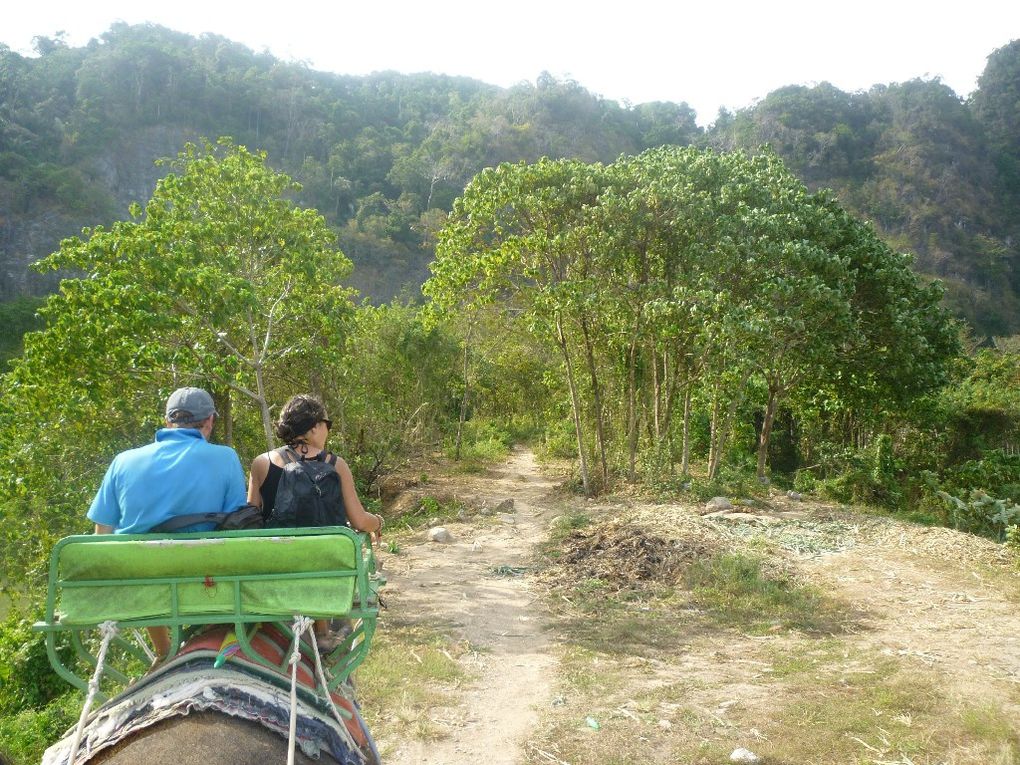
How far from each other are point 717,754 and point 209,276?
5.84 m

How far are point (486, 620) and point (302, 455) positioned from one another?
14.5ft

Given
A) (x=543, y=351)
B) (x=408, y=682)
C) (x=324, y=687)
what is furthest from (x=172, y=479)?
(x=543, y=351)

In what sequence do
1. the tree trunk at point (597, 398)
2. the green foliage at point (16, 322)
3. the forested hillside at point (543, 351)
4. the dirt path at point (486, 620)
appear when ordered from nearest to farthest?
the dirt path at point (486, 620) < the forested hillside at point (543, 351) < the tree trunk at point (597, 398) < the green foliage at point (16, 322)

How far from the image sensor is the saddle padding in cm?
251

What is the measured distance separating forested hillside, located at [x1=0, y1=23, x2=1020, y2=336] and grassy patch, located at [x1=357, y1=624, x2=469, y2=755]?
113 ft

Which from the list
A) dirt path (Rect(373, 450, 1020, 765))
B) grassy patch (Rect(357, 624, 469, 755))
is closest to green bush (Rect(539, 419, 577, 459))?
dirt path (Rect(373, 450, 1020, 765))

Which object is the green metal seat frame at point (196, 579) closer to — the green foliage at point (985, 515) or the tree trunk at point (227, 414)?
the tree trunk at point (227, 414)

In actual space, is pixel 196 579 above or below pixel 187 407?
below

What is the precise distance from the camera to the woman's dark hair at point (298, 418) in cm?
349

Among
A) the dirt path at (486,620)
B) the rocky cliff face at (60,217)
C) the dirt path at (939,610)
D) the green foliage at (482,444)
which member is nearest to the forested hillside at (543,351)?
the green foliage at (482,444)

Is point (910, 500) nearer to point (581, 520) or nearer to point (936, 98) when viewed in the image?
point (581, 520)

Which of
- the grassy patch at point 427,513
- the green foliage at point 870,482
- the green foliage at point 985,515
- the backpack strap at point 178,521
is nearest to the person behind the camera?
the backpack strap at point 178,521

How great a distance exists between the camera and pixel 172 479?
2.93 metres

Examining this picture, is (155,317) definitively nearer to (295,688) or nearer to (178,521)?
(178,521)
